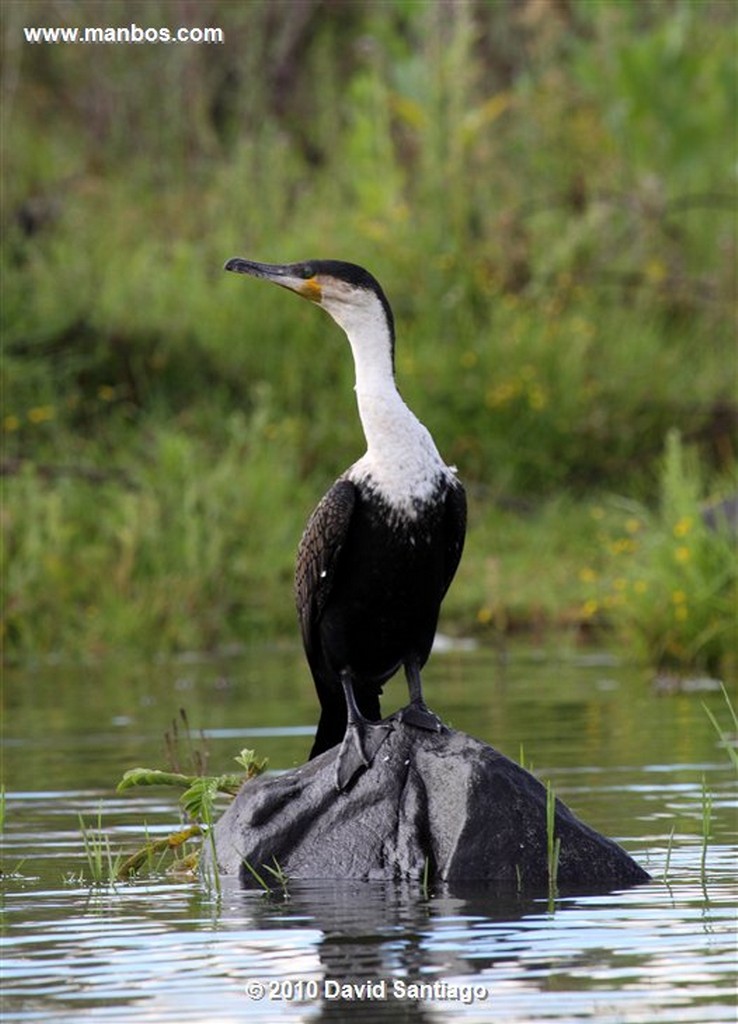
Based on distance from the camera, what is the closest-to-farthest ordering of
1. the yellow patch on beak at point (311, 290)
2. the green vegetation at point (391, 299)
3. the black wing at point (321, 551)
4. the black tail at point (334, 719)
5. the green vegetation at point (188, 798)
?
1. the black wing at point (321, 551)
2. the green vegetation at point (188, 798)
3. the yellow patch on beak at point (311, 290)
4. the black tail at point (334, 719)
5. the green vegetation at point (391, 299)

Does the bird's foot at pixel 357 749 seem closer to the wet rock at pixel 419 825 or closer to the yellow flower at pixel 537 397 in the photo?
the wet rock at pixel 419 825

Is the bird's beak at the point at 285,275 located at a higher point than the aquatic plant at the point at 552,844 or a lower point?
higher

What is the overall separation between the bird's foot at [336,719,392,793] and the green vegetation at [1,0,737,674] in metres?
4.62

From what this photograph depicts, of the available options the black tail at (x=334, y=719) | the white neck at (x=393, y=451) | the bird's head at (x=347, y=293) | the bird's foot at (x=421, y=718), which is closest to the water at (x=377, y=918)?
the bird's foot at (x=421, y=718)

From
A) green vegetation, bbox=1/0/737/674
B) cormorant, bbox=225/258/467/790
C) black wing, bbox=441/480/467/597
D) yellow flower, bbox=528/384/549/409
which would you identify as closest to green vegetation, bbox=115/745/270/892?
cormorant, bbox=225/258/467/790

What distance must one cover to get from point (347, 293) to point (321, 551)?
0.78 meters

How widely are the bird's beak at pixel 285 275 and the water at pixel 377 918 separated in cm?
144

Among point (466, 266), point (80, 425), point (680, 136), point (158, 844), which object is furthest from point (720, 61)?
point (158, 844)

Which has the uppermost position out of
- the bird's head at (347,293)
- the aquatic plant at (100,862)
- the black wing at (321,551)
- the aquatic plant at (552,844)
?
the bird's head at (347,293)

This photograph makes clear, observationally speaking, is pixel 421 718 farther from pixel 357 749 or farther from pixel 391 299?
pixel 391 299

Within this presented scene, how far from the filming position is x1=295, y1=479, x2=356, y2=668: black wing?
21.2ft

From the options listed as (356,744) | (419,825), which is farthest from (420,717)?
(419,825)

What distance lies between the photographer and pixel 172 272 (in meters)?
16.2

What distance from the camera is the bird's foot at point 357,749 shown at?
21.2 feet
